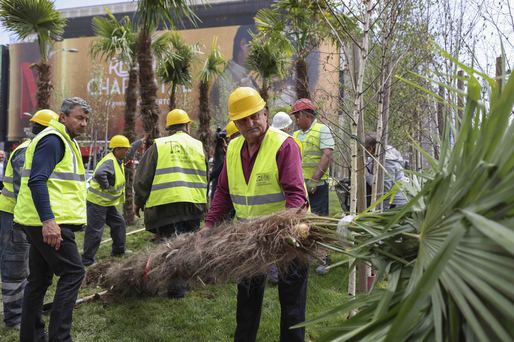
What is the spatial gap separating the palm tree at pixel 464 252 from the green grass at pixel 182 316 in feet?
7.28

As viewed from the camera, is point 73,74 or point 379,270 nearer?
point 379,270

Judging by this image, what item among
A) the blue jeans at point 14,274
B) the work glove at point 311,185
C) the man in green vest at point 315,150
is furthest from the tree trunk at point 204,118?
the blue jeans at point 14,274

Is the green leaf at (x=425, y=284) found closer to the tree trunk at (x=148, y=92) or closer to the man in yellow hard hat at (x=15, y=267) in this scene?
the man in yellow hard hat at (x=15, y=267)

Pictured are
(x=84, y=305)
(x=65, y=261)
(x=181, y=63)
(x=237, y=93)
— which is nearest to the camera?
(x=237, y=93)

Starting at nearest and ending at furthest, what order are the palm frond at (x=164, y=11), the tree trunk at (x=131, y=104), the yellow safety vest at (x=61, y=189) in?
1. the yellow safety vest at (x=61, y=189)
2. the palm frond at (x=164, y=11)
3. the tree trunk at (x=131, y=104)

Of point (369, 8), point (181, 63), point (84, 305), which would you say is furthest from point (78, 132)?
point (181, 63)

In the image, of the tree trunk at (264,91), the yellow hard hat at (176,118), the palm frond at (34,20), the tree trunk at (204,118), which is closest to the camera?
the yellow hard hat at (176,118)

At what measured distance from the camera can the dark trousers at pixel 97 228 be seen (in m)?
6.33

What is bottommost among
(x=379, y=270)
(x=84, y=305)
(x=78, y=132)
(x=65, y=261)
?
(x=84, y=305)

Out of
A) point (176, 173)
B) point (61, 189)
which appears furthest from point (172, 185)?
point (61, 189)

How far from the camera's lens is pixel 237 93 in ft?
9.68

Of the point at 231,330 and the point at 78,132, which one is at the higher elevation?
the point at 78,132

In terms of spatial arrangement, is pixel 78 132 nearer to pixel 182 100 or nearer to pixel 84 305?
pixel 84 305

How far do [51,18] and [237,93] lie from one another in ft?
28.8
